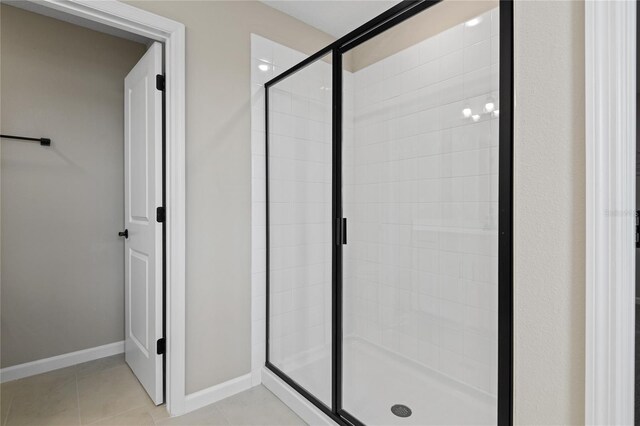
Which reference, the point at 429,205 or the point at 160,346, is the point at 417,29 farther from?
the point at 160,346

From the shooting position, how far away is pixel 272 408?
191cm

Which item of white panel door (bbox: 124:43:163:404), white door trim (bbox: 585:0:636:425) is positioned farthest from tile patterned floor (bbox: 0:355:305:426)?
white door trim (bbox: 585:0:636:425)

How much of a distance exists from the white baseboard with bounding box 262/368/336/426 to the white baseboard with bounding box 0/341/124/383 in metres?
1.25

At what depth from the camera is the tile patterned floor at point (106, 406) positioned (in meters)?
1.79

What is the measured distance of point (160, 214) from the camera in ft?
6.21

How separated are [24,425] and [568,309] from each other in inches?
95.1

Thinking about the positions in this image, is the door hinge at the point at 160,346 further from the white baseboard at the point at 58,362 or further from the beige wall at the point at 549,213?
the beige wall at the point at 549,213

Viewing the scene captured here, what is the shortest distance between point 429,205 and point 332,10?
153 centimetres

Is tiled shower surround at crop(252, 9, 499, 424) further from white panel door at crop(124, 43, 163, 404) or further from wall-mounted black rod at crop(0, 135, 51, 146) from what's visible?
wall-mounted black rod at crop(0, 135, 51, 146)

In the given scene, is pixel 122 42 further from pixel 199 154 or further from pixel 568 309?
pixel 568 309

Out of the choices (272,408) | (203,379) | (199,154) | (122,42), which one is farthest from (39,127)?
(272,408)

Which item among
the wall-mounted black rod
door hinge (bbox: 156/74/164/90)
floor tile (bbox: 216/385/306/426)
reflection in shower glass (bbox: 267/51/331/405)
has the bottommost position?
floor tile (bbox: 216/385/306/426)

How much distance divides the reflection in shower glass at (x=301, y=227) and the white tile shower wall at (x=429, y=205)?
0.20 meters

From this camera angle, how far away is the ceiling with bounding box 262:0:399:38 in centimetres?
219
